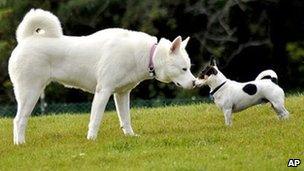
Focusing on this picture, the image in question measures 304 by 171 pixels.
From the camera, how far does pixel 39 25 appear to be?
1124cm

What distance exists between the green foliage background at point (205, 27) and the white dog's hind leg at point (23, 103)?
47.0ft

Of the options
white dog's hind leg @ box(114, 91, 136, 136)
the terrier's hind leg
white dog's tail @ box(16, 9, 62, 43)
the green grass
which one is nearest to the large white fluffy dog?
white dog's tail @ box(16, 9, 62, 43)

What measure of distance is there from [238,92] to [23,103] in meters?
3.01

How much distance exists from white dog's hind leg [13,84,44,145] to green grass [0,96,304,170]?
0.21 m

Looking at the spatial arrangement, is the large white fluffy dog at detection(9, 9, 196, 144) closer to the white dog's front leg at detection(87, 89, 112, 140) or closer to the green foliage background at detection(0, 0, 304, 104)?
the white dog's front leg at detection(87, 89, 112, 140)

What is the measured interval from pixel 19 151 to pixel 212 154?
8.40 ft

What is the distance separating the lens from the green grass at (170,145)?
9.04 meters

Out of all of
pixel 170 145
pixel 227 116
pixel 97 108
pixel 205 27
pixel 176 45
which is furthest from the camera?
pixel 205 27

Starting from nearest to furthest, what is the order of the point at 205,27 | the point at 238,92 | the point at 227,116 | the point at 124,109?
1. the point at 124,109
2. the point at 238,92
3. the point at 227,116
4. the point at 205,27

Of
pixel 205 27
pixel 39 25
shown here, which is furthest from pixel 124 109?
pixel 205 27

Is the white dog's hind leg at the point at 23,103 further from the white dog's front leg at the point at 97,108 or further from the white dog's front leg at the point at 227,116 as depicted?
the white dog's front leg at the point at 227,116

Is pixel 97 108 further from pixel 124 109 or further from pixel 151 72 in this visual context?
pixel 151 72

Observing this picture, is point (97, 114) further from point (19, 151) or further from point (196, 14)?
point (196, 14)

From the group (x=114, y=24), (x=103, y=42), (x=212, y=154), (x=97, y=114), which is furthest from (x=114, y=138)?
(x=114, y=24)
